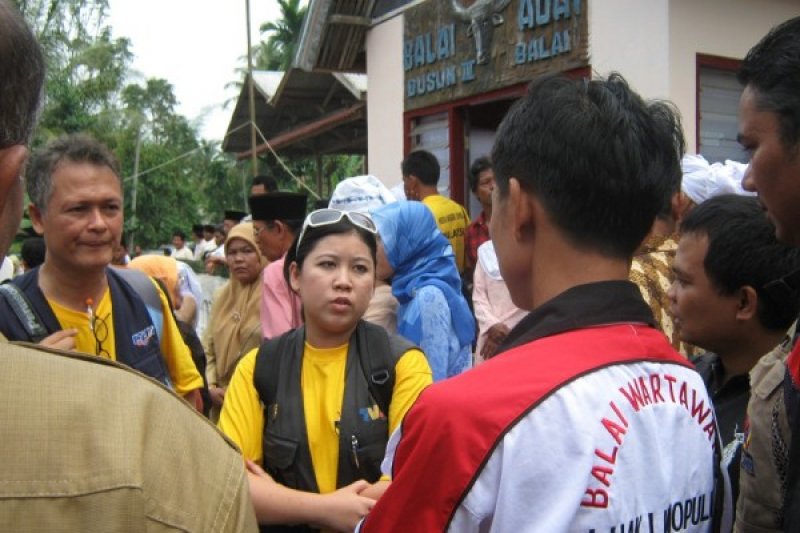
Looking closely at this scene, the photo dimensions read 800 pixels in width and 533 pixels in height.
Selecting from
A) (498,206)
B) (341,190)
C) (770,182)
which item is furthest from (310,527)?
(341,190)

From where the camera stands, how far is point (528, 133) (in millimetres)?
1578

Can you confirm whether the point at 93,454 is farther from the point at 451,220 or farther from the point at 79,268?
the point at 451,220

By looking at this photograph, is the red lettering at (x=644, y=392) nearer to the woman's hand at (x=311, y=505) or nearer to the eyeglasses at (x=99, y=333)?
the woman's hand at (x=311, y=505)

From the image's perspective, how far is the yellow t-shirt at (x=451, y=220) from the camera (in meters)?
6.66

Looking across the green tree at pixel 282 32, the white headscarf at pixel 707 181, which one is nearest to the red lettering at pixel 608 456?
the white headscarf at pixel 707 181

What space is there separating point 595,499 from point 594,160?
61 cm

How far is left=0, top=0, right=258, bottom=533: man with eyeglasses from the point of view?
0.91 metres

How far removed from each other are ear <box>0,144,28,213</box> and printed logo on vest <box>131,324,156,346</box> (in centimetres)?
204

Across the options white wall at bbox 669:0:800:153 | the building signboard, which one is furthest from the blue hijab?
the building signboard

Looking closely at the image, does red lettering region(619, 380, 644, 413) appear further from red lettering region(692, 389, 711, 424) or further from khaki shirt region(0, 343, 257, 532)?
khaki shirt region(0, 343, 257, 532)

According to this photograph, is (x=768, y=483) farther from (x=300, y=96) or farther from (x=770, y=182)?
(x=300, y=96)

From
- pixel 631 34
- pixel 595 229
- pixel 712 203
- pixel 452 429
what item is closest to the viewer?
pixel 452 429

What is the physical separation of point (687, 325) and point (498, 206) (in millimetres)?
1149

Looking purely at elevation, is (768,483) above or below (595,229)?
below
